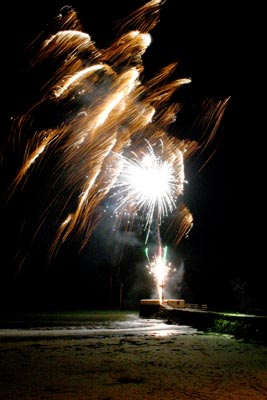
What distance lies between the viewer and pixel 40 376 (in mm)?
8945

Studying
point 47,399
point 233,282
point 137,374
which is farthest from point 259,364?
point 233,282

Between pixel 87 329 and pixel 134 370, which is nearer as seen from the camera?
pixel 134 370

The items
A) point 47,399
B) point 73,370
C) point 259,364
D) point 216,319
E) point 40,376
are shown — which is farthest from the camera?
point 216,319

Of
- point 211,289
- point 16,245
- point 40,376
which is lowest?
point 40,376

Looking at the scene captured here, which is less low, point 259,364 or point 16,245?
point 16,245

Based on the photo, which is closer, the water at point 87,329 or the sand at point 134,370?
the sand at point 134,370

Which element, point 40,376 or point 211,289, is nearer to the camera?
point 40,376

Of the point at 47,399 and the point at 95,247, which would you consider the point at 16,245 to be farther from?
the point at 47,399

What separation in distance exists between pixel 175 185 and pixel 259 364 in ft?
38.4

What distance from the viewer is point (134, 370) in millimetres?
9484

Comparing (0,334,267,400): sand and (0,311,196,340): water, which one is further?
(0,311,196,340): water

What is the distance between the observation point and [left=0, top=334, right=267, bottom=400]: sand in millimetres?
7398

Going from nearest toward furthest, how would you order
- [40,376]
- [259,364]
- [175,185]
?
[40,376] < [259,364] < [175,185]

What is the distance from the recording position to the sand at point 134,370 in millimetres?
7398
